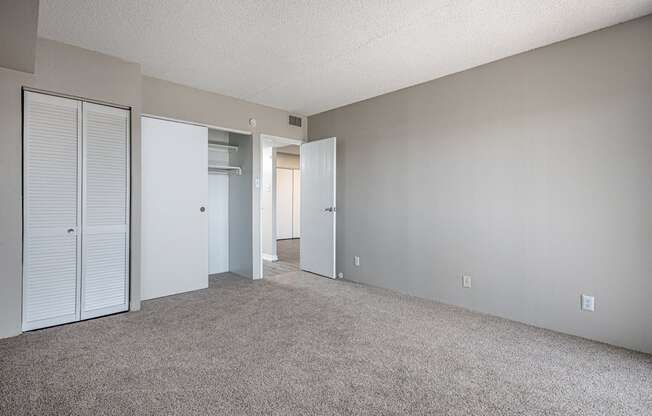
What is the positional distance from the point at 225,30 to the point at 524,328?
3.65 meters

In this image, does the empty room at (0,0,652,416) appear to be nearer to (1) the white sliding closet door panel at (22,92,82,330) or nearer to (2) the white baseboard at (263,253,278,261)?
(1) the white sliding closet door panel at (22,92,82,330)

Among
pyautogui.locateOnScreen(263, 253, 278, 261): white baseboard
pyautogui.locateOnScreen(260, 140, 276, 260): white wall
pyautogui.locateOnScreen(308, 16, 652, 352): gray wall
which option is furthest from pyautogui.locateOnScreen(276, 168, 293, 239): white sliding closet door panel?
pyautogui.locateOnScreen(308, 16, 652, 352): gray wall

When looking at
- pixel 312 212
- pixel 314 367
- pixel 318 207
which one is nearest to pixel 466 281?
pixel 314 367

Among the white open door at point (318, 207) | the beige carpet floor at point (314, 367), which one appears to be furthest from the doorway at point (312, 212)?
the beige carpet floor at point (314, 367)

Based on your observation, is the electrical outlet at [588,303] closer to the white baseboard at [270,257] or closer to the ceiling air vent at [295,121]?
the ceiling air vent at [295,121]

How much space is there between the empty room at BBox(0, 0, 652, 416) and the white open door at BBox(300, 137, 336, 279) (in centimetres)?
74

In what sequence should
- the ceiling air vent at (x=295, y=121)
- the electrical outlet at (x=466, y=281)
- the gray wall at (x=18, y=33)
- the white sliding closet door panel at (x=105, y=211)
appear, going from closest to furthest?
the gray wall at (x=18, y=33)
the white sliding closet door panel at (x=105, y=211)
the electrical outlet at (x=466, y=281)
the ceiling air vent at (x=295, y=121)

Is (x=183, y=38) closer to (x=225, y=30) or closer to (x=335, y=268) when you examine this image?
(x=225, y=30)

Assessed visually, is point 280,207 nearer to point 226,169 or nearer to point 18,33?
point 226,169

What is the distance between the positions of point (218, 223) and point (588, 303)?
4600 millimetres

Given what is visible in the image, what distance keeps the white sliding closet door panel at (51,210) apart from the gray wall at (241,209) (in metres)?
2.09

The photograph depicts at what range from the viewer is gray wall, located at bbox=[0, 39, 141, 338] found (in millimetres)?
2609

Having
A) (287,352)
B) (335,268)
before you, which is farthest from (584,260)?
(335,268)

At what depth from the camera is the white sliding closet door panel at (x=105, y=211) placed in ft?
9.96
